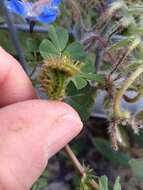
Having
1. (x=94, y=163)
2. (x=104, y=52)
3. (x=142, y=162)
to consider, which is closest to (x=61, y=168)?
(x=94, y=163)

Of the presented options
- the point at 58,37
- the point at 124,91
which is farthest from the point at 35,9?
the point at 124,91

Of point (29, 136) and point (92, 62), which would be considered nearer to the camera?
point (29, 136)

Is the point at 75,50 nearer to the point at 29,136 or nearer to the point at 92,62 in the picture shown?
the point at 92,62

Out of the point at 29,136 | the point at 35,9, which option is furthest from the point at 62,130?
the point at 35,9

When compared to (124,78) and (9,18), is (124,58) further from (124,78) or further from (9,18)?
(9,18)

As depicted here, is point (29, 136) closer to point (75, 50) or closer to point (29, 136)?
point (29, 136)

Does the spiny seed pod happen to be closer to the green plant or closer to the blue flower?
the green plant

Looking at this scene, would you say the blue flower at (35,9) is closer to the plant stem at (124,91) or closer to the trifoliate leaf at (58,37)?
the trifoliate leaf at (58,37)
